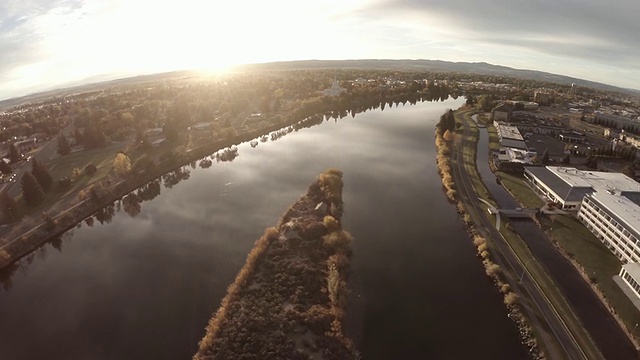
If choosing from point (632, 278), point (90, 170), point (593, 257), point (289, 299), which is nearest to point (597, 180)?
point (593, 257)

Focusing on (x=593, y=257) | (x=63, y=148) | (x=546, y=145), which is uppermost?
(x=63, y=148)

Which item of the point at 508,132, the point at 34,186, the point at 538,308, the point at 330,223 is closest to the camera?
the point at 538,308

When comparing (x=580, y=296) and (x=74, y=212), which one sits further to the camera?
(x=74, y=212)

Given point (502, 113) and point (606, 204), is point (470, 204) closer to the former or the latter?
point (606, 204)

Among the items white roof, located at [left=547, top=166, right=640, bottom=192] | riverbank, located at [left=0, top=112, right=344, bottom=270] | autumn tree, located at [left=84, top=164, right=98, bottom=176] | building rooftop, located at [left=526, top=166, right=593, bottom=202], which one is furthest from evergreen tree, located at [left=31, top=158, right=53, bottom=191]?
white roof, located at [left=547, top=166, right=640, bottom=192]

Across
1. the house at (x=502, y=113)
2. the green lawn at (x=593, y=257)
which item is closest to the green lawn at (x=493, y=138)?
the house at (x=502, y=113)

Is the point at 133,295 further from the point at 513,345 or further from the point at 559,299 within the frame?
the point at 559,299

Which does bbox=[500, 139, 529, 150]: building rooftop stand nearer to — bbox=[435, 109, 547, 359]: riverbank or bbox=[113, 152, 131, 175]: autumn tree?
bbox=[435, 109, 547, 359]: riverbank

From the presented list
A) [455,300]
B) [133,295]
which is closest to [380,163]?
[455,300]
